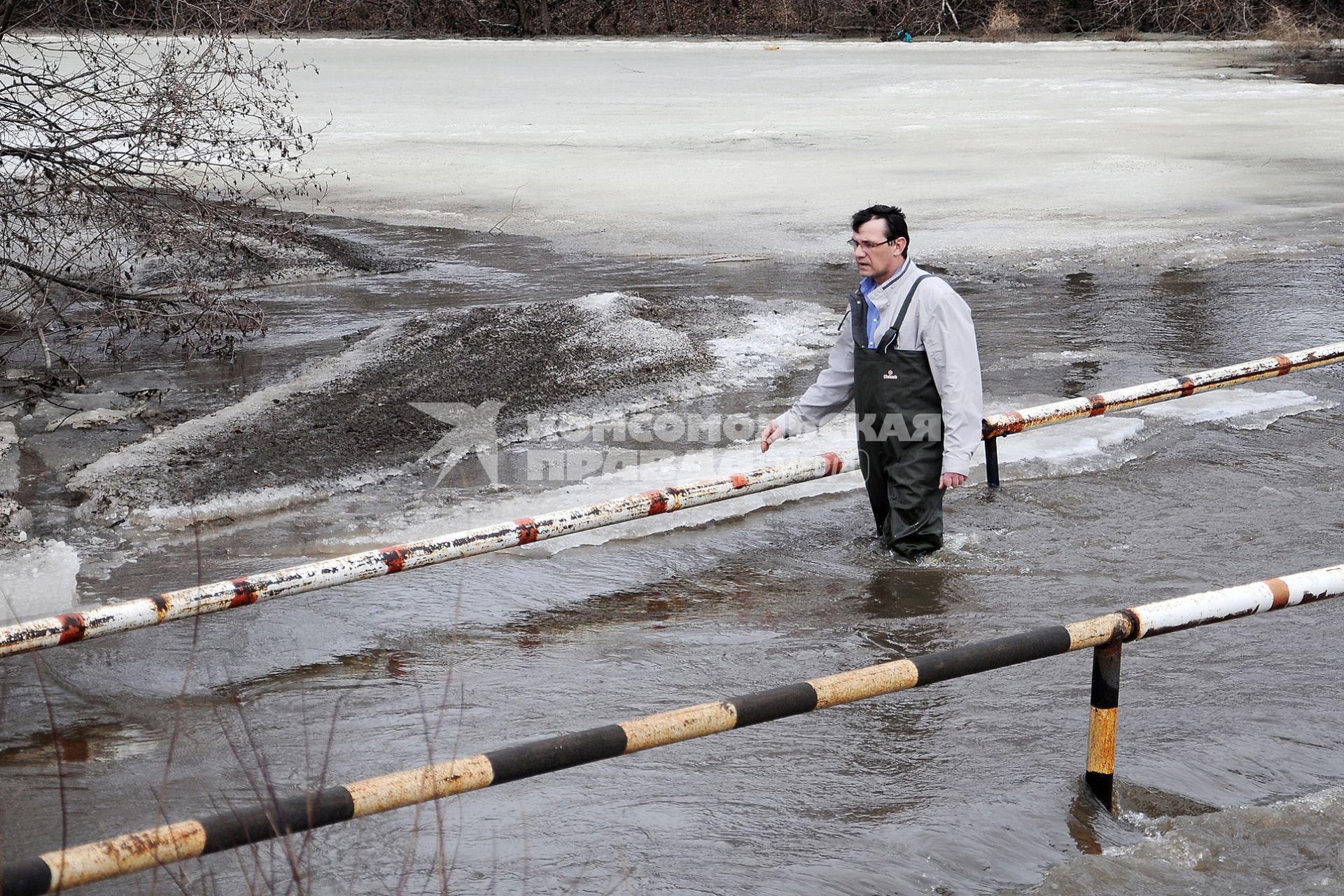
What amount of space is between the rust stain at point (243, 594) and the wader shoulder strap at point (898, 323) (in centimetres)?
235

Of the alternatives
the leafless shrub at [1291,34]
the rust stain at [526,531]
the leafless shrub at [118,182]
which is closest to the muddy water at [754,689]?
the rust stain at [526,531]

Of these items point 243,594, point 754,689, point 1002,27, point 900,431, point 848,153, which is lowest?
point 754,689

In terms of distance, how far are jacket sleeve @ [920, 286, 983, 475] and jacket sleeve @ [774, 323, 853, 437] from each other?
0.45 m

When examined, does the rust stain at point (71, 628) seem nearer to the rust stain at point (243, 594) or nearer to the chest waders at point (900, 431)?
the rust stain at point (243, 594)

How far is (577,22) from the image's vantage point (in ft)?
123

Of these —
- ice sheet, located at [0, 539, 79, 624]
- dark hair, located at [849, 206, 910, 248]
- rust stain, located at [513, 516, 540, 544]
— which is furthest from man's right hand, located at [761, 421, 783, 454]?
ice sheet, located at [0, 539, 79, 624]

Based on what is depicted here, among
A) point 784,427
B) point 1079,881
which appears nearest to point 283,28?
point 784,427

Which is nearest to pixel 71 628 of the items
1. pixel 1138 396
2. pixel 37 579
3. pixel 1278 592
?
pixel 37 579

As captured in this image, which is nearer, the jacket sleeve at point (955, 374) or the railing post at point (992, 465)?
the jacket sleeve at point (955, 374)

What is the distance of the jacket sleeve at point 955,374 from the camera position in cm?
470

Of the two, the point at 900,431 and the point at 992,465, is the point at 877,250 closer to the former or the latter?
the point at 900,431

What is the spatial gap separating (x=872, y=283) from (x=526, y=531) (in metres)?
1.58

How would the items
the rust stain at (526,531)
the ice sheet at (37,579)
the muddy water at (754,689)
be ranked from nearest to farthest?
the muddy water at (754,689) < the rust stain at (526,531) < the ice sheet at (37,579)

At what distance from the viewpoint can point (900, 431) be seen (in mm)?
4945
